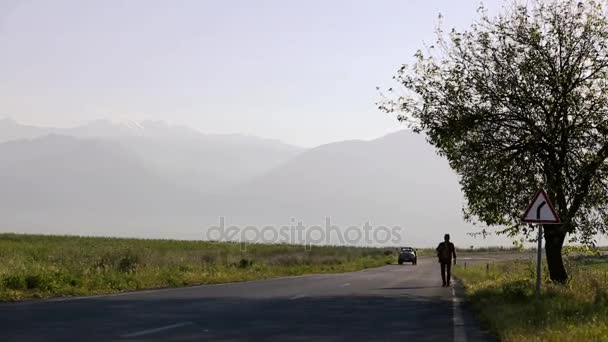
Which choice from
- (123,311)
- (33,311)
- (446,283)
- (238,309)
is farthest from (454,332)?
(446,283)

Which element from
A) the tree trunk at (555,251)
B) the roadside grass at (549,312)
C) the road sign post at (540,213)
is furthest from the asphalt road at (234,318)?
the tree trunk at (555,251)

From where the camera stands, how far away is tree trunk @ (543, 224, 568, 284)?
2538 cm

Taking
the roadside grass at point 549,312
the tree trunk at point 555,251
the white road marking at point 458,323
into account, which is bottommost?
the white road marking at point 458,323

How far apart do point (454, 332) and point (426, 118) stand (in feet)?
42.2

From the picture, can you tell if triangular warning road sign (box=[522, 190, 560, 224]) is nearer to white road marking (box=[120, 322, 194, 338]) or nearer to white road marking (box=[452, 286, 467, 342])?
white road marking (box=[452, 286, 467, 342])

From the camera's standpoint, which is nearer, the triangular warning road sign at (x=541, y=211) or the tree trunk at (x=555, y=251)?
the triangular warning road sign at (x=541, y=211)

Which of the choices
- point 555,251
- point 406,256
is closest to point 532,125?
point 555,251

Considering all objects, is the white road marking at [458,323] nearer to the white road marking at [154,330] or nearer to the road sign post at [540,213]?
the road sign post at [540,213]

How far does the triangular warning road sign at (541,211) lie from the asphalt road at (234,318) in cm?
251

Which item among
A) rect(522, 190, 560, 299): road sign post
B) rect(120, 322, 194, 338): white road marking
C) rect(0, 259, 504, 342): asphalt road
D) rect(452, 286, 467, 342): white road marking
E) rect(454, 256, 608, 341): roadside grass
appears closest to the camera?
rect(120, 322, 194, 338): white road marking

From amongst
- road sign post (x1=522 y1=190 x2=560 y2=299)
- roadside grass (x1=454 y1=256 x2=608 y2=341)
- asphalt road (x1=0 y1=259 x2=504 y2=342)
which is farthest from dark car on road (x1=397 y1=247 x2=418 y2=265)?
road sign post (x1=522 y1=190 x2=560 y2=299)

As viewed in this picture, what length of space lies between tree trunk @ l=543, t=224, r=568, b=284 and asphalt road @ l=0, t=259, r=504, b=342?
5719 millimetres

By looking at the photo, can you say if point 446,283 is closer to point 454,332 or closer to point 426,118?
point 426,118

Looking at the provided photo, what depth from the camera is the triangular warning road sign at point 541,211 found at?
57.3 ft
